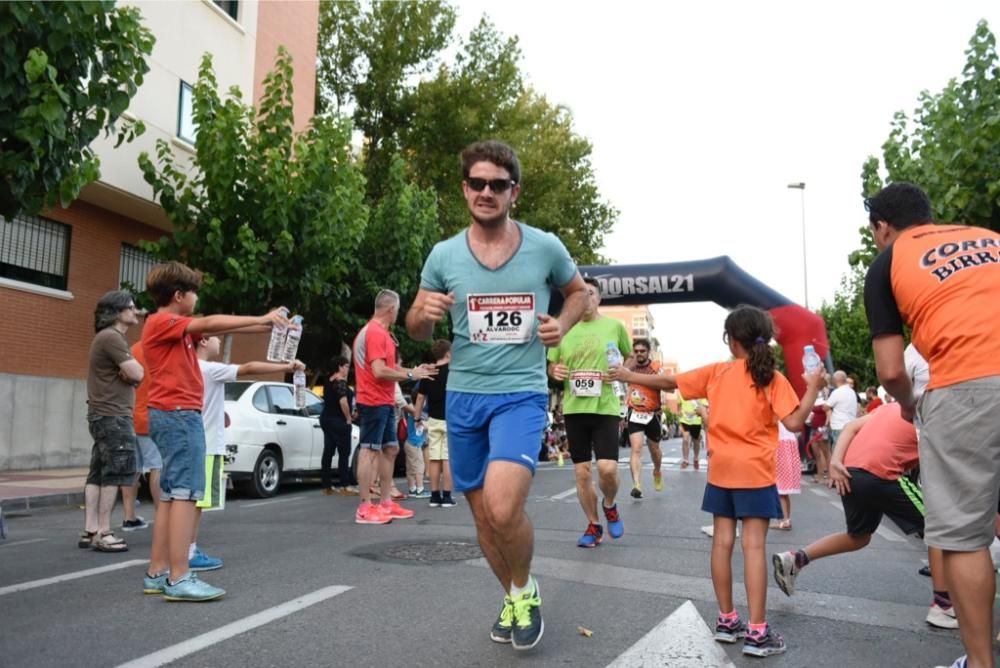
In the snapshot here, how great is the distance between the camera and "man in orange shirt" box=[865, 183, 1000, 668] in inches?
126

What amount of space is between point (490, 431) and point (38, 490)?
9.42 m

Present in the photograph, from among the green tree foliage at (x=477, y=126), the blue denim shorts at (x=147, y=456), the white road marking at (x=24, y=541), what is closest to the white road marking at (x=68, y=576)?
the blue denim shorts at (x=147, y=456)

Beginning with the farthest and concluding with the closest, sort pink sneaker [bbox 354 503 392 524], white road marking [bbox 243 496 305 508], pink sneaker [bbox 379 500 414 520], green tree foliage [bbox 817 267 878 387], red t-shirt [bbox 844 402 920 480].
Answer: green tree foliage [bbox 817 267 878 387] < white road marking [bbox 243 496 305 508] < pink sneaker [bbox 379 500 414 520] < pink sneaker [bbox 354 503 392 524] < red t-shirt [bbox 844 402 920 480]

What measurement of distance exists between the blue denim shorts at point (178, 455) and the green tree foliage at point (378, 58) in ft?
82.4

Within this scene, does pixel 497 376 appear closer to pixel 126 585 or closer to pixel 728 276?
pixel 126 585

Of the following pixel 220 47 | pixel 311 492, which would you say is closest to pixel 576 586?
pixel 311 492

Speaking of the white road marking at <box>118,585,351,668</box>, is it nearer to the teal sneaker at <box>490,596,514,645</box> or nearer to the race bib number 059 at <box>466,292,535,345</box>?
the teal sneaker at <box>490,596,514,645</box>

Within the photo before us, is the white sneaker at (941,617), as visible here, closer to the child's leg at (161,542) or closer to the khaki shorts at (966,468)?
the khaki shorts at (966,468)

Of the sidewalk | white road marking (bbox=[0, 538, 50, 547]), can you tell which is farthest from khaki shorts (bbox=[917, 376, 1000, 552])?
the sidewalk

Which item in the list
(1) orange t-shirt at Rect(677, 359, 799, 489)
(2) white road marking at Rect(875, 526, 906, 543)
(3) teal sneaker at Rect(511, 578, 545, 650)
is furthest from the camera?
(2) white road marking at Rect(875, 526, 906, 543)

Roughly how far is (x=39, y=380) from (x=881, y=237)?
50.4ft

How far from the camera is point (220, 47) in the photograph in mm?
19828

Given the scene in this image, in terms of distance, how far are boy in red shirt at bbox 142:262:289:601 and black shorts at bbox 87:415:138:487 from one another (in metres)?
2.05

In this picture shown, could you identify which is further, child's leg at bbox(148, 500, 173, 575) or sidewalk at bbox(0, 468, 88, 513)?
sidewalk at bbox(0, 468, 88, 513)
